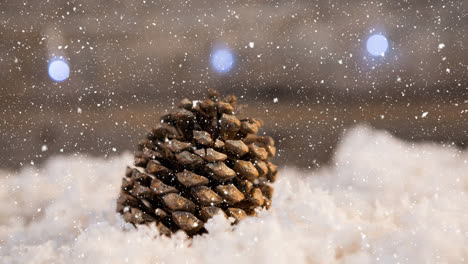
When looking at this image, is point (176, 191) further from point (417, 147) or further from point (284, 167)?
point (417, 147)

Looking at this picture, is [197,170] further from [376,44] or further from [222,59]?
[376,44]

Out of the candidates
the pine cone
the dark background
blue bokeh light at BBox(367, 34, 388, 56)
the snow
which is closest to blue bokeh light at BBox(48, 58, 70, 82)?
the dark background

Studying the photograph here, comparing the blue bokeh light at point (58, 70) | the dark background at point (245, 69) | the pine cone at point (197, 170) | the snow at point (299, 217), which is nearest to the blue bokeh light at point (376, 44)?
the dark background at point (245, 69)

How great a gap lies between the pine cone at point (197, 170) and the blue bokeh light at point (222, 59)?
16 cm

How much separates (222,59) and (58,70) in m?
0.25

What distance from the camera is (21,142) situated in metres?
0.65

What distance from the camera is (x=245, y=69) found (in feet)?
2.06

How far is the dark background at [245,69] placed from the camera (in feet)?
1.98

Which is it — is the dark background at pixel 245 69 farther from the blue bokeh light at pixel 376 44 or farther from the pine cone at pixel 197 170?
the pine cone at pixel 197 170

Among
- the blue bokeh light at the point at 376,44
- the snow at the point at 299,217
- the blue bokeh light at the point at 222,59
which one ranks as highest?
the blue bokeh light at the point at 376,44

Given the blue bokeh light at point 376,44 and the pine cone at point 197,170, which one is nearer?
the pine cone at point 197,170

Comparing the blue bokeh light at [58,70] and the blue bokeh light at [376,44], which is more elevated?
the blue bokeh light at [376,44]

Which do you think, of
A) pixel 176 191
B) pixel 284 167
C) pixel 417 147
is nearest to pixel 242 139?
pixel 176 191

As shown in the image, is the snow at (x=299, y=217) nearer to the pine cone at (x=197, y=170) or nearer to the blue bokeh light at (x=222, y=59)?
the pine cone at (x=197, y=170)
